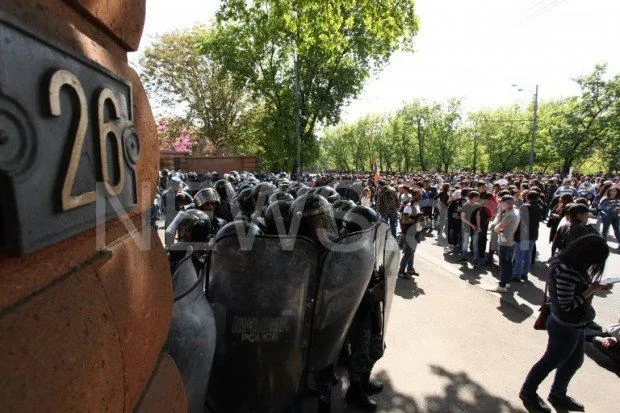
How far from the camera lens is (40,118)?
622mm

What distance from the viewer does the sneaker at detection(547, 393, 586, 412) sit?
365 centimetres

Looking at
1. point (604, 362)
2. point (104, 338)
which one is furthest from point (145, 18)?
point (604, 362)

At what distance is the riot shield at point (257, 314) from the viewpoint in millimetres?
2406

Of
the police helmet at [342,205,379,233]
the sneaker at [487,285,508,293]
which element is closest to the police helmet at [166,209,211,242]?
the police helmet at [342,205,379,233]

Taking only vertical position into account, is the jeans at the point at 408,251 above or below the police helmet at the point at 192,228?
below

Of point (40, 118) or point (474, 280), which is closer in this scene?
point (40, 118)

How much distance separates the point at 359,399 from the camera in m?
3.72

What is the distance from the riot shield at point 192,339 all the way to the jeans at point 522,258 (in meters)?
7.44

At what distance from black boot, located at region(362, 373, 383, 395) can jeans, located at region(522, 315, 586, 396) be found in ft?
4.86

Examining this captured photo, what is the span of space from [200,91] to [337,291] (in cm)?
3060

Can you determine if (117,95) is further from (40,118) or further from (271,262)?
(271,262)

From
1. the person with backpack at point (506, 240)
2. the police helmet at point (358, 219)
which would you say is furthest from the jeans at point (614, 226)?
the police helmet at point (358, 219)

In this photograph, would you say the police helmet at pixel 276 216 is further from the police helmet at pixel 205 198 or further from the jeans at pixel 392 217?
the jeans at pixel 392 217

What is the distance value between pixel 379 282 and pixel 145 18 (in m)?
2.92
